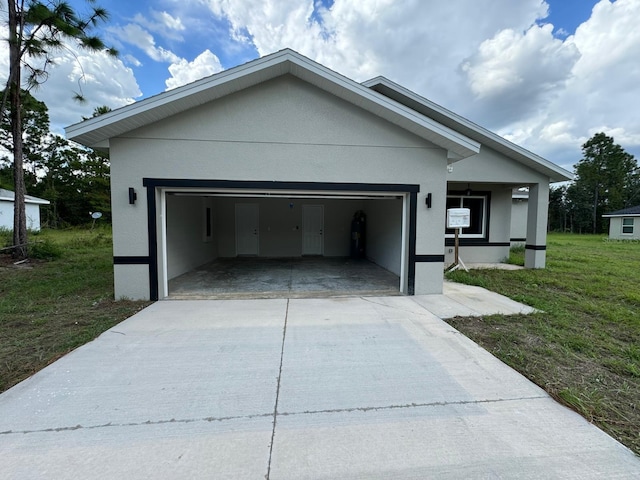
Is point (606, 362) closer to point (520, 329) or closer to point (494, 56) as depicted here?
point (520, 329)

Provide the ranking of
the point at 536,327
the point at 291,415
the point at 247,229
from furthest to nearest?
the point at 247,229 < the point at 536,327 < the point at 291,415

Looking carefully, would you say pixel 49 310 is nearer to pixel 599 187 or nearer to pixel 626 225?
pixel 626 225

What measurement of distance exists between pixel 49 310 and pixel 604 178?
2056 inches

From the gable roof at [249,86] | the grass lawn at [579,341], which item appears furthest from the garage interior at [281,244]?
the grass lawn at [579,341]

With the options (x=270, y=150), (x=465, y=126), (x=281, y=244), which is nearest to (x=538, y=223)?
(x=465, y=126)

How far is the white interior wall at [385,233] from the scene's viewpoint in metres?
7.61

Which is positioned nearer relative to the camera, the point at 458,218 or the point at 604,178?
the point at 458,218

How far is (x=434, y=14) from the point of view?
8.56m

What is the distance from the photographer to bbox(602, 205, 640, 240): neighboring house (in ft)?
68.6

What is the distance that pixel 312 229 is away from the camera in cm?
1167

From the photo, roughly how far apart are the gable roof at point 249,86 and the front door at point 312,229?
625 cm

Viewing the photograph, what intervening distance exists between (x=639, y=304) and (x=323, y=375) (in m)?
6.26

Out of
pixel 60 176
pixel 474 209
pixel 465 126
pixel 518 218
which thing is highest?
pixel 60 176

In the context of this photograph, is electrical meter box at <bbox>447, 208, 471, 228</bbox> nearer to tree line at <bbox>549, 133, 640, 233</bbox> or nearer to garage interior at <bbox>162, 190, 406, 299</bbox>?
garage interior at <bbox>162, 190, 406, 299</bbox>
